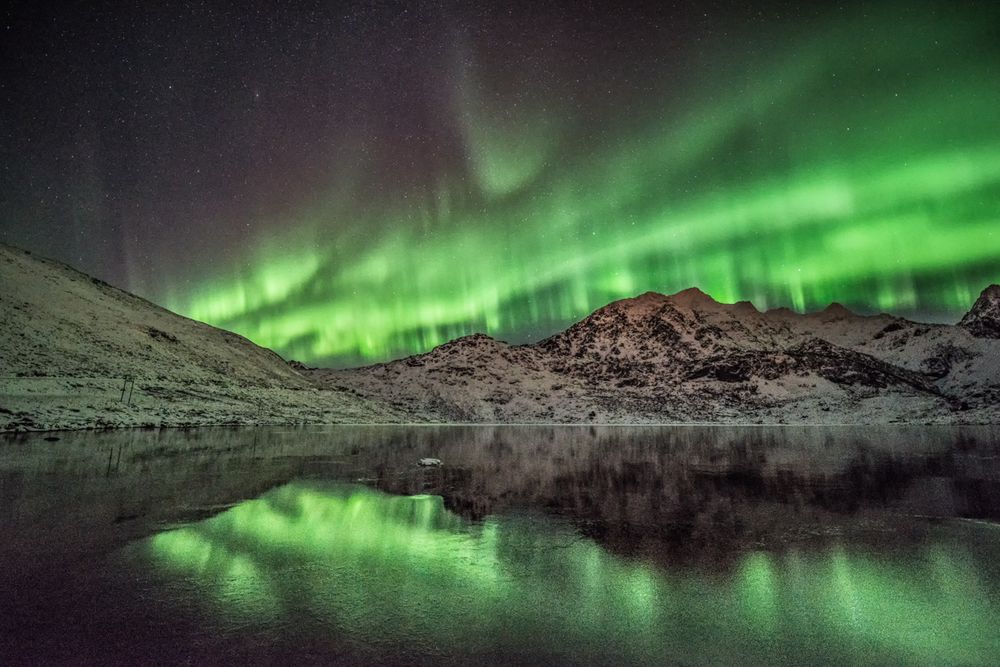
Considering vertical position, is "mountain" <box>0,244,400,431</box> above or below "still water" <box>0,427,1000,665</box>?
above

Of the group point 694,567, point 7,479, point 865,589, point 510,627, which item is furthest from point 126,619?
point 7,479

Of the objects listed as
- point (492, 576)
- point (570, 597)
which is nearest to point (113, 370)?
point (492, 576)

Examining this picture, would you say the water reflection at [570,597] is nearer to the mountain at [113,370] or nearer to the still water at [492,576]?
the still water at [492,576]

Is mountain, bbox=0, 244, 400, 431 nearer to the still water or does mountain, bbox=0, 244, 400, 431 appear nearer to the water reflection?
the still water

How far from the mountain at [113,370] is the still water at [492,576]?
66434 mm

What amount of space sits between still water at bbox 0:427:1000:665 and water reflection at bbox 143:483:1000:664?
0.13 feet

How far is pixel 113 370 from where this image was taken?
117 meters

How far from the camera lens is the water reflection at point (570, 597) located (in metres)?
5.91

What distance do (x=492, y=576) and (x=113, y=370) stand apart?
14139 cm

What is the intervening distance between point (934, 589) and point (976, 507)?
11.0 meters

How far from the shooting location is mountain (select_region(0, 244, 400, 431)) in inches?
3329

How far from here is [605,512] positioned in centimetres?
1452

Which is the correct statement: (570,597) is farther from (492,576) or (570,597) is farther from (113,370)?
(113,370)

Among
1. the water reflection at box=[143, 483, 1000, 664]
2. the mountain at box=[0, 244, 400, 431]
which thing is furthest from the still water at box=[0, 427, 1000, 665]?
the mountain at box=[0, 244, 400, 431]
